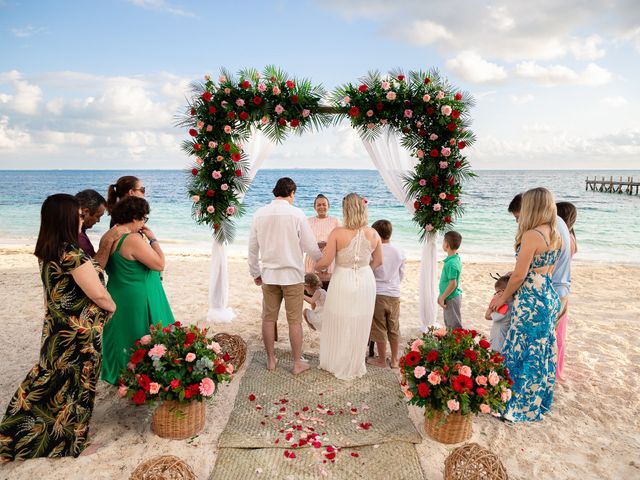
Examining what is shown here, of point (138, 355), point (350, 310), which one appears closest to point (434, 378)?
point (350, 310)

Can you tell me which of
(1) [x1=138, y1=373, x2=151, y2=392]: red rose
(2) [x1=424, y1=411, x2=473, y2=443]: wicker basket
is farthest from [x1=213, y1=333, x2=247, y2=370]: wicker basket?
(2) [x1=424, y1=411, x2=473, y2=443]: wicker basket

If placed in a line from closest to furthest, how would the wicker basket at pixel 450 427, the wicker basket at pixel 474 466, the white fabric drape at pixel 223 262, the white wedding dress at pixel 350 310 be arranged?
the wicker basket at pixel 474 466
the wicker basket at pixel 450 427
the white wedding dress at pixel 350 310
the white fabric drape at pixel 223 262

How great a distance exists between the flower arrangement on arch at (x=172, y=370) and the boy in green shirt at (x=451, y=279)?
2778 mm

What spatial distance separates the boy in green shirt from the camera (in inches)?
196

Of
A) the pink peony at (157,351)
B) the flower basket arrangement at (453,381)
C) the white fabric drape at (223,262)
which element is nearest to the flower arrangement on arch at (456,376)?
the flower basket arrangement at (453,381)

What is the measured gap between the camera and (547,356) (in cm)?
383

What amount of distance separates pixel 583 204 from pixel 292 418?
31.7 meters

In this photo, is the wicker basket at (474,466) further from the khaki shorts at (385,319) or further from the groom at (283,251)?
the groom at (283,251)

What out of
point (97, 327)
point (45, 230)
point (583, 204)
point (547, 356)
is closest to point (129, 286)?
point (97, 327)

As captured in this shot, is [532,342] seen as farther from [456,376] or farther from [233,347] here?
[233,347]

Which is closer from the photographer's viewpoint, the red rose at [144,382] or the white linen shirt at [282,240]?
the red rose at [144,382]

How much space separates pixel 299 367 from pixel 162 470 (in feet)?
7.67

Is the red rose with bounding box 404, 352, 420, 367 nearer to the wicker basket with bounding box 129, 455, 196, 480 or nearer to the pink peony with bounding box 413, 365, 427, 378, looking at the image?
the pink peony with bounding box 413, 365, 427, 378

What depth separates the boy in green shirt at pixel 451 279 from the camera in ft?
16.3
